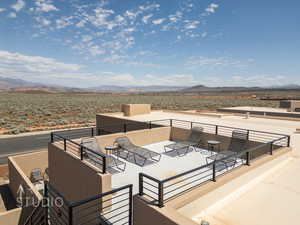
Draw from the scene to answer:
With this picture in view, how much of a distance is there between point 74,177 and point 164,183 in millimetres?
3595

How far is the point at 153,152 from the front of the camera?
32.0 ft

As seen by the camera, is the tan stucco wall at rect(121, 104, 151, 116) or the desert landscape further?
the desert landscape

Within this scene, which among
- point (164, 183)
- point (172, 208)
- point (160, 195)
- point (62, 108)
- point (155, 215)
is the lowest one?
point (164, 183)

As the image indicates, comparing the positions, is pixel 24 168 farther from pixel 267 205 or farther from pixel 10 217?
pixel 267 205

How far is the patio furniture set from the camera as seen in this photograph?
28.9 ft

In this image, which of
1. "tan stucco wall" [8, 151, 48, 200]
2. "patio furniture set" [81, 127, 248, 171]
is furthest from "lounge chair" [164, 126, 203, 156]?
"tan stucco wall" [8, 151, 48, 200]

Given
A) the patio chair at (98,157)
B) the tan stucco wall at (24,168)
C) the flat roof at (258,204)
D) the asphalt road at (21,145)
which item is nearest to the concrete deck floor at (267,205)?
the flat roof at (258,204)

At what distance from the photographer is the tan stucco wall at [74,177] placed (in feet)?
20.4

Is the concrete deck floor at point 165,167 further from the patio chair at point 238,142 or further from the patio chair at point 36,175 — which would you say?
the patio chair at point 36,175

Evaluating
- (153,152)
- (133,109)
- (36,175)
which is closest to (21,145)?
(36,175)

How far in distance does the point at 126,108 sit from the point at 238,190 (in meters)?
16.4

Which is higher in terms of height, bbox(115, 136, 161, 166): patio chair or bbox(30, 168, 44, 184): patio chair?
bbox(115, 136, 161, 166): patio chair

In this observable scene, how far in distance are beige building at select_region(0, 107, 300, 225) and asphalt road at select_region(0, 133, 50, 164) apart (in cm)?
450

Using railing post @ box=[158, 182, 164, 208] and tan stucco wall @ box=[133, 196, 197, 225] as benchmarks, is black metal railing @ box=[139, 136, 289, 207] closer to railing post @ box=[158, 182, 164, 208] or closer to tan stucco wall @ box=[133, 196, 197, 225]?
railing post @ box=[158, 182, 164, 208]
